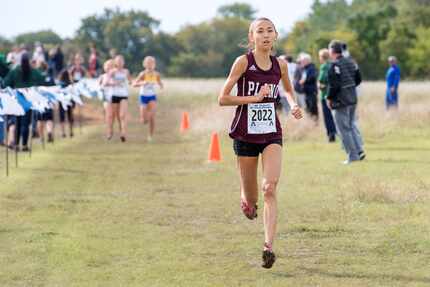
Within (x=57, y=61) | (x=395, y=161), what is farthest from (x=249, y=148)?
(x=57, y=61)

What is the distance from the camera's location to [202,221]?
12938 mm

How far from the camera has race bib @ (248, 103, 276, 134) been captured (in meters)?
10.1

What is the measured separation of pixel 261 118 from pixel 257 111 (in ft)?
0.23

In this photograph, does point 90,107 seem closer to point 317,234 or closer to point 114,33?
point 317,234

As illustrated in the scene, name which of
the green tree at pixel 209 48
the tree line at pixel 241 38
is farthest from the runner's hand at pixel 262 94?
the green tree at pixel 209 48

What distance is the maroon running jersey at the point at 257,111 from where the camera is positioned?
10.1m

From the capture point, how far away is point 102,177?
1819cm

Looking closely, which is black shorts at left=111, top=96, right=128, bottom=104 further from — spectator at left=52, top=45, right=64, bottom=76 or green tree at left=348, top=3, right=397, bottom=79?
green tree at left=348, top=3, right=397, bottom=79

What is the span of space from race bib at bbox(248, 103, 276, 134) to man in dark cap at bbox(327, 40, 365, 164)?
30.3ft

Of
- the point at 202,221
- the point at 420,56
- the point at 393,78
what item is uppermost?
the point at 393,78

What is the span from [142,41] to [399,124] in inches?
3102

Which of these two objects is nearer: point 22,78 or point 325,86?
point 325,86

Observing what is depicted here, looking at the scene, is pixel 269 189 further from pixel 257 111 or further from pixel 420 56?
pixel 420 56

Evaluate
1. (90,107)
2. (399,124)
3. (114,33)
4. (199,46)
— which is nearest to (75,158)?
(399,124)
